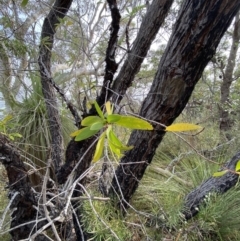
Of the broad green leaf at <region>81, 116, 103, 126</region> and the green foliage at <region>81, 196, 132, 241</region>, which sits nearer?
the broad green leaf at <region>81, 116, 103, 126</region>

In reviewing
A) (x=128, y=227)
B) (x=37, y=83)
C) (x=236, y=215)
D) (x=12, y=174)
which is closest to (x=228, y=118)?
(x=236, y=215)

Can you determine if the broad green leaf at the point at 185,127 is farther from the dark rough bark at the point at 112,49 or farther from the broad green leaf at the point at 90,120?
the dark rough bark at the point at 112,49

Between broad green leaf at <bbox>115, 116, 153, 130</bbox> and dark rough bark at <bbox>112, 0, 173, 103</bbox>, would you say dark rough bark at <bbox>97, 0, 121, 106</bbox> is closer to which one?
dark rough bark at <bbox>112, 0, 173, 103</bbox>

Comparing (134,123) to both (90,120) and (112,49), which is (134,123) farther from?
(112,49)

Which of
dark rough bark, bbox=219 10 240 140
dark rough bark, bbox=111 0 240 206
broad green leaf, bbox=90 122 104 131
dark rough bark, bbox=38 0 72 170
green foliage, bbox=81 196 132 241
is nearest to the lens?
broad green leaf, bbox=90 122 104 131

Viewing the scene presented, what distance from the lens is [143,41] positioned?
722mm

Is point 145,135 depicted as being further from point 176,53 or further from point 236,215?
point 236,215

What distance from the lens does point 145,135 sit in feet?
2.18

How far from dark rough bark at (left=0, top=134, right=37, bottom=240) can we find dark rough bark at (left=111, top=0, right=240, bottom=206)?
0.75 ft

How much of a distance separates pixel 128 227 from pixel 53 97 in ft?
1.90

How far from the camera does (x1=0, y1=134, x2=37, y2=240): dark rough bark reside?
0.56 m

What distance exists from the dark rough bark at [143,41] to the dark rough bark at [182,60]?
0.42 ft

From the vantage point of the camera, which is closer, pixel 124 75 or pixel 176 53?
pixel 176 53

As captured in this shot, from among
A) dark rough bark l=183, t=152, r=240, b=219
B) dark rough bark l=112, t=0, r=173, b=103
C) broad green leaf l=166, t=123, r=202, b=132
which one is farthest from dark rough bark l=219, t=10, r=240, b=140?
broad green leaf l=166, t=123, r=202, b=132
